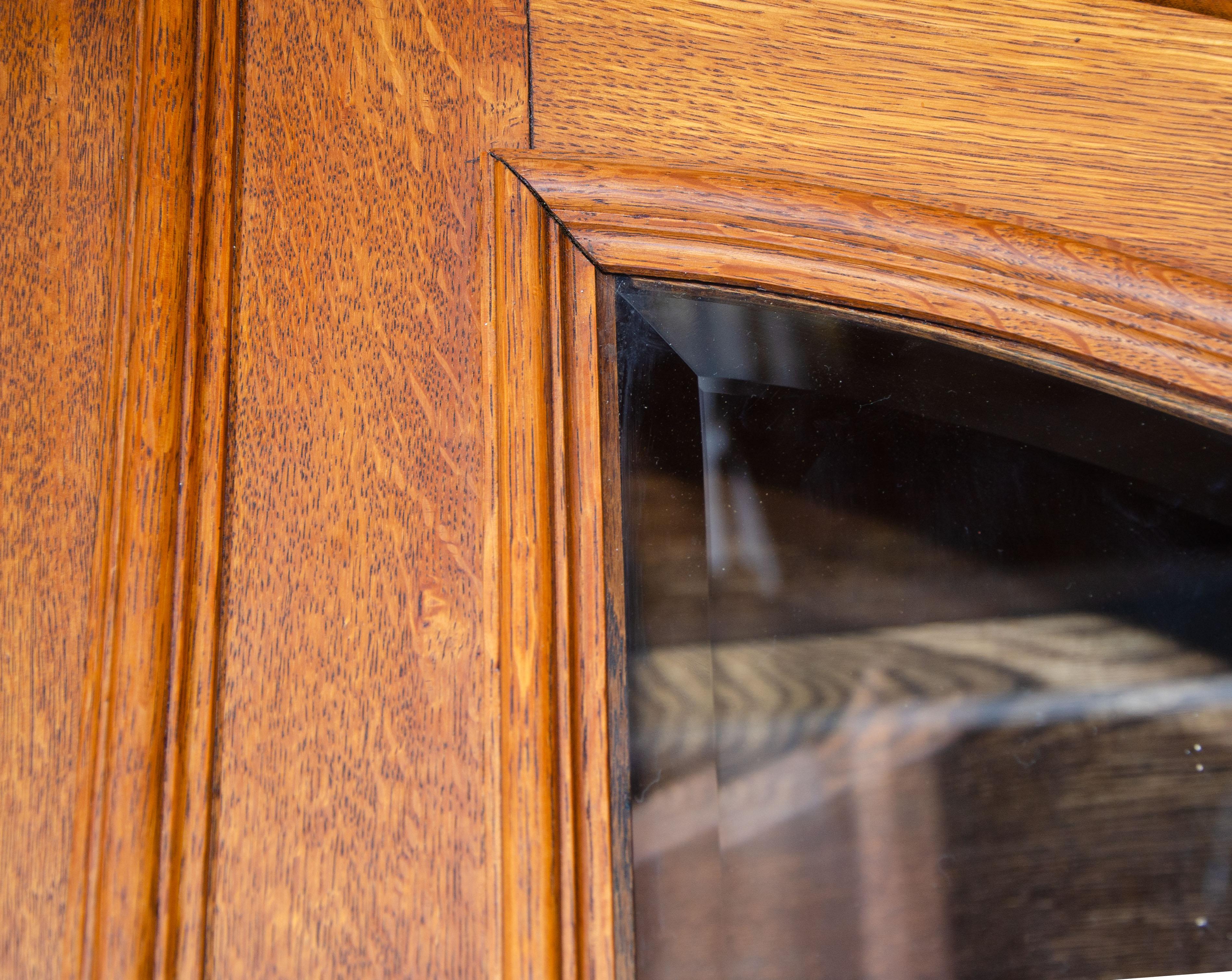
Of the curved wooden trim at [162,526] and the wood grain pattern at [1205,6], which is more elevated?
the wood grain pattern at [1205,6]

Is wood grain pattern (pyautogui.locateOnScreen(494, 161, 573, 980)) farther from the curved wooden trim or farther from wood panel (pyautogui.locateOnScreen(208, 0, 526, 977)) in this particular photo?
the curved wooden trim

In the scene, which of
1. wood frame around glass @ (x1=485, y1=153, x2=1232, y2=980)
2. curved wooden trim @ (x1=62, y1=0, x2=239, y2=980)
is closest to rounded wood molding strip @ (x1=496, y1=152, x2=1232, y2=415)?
wood frame around glass @ (x1=485, y1=153, x2=1232, y2=980)

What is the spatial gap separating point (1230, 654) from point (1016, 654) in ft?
0.33

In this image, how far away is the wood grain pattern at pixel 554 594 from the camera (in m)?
0.31

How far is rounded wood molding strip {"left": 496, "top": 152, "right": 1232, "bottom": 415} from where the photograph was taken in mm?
365

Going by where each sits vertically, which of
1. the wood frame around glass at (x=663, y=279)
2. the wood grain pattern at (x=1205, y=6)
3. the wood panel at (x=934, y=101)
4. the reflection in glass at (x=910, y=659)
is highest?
the wood grain pattern at (x=1205, y=6)

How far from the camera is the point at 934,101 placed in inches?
15.7

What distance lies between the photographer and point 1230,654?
36 centimetres

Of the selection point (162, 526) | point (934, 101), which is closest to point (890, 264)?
point (934, 101)

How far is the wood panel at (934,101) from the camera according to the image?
385 millimetres

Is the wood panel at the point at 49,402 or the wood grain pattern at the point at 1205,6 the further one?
the wood grain pattern at the point at 1205,6

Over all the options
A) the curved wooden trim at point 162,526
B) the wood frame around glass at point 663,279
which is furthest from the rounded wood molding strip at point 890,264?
the curved wooden trim at point 162,526

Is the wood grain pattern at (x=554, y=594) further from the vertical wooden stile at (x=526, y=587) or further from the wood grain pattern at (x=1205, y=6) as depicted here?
the wood grain pattern at (x=1205, y=6)

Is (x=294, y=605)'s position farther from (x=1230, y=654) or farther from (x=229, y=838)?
(x=1230, y=654)
